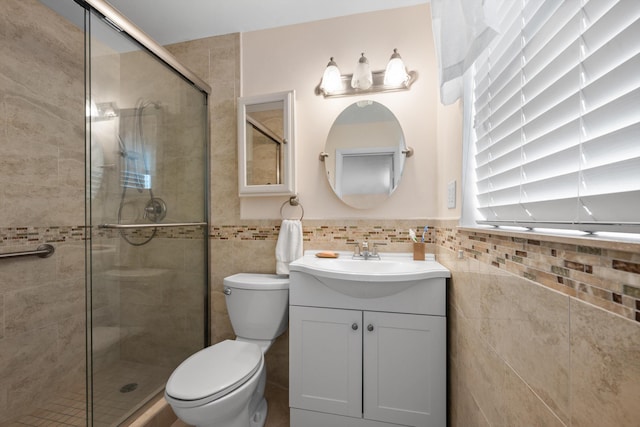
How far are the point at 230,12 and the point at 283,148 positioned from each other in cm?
89

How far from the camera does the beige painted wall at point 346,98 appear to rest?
1.48 metres

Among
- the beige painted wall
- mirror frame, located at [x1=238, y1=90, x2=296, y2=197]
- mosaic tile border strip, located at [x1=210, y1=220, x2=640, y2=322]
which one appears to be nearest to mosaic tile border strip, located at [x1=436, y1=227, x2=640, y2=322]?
mosaic tile border strip, located at [x1=210, y1=220, x2=640, y2=322]

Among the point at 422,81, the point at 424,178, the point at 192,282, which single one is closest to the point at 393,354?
the point at 424,178

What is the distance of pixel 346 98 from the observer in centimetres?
158

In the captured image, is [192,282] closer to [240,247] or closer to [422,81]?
[240,247]

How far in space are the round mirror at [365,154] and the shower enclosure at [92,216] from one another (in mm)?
952

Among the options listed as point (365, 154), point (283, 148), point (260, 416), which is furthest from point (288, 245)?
point (260, 416)

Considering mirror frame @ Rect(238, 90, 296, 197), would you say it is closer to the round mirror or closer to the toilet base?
the round mirror

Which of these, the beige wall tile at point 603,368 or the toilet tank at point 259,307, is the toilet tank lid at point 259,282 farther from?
the beige wall tile at point 603,368

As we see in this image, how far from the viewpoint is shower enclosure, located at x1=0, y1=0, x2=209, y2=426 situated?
1119 mm

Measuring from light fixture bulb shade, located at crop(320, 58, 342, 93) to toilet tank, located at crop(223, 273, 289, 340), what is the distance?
3.86 feet

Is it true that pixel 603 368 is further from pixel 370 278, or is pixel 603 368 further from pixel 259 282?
pixel 259 282

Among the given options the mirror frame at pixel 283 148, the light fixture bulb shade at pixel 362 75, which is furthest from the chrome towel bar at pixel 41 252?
the light fixture bulb shade at pixel 362 75

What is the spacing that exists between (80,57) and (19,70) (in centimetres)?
33
